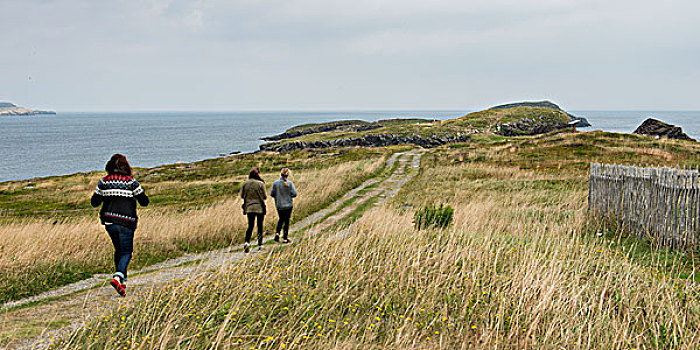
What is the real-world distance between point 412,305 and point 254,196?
22.6 feet

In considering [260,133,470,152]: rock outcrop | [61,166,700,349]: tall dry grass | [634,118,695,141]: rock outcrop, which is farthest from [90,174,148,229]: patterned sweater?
[260,133,470,152]: rock outcrop

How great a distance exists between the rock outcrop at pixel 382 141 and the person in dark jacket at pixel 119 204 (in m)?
75.3

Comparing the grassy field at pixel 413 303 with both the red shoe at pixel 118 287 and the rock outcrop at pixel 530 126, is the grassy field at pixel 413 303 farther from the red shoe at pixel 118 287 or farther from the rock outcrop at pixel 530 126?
the rock outcrop at pixel 530 126

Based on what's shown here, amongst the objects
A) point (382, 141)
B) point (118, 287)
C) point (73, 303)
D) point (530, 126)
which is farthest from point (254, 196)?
point (530, 126)

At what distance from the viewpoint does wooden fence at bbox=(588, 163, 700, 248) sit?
9.38m

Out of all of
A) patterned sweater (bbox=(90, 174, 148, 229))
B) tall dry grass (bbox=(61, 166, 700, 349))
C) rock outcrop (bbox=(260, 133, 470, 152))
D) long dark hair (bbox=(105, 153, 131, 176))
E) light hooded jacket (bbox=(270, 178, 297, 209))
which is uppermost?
long dark hair (bbox=(105, 153, 131, 176))

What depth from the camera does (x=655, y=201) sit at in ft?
33.9

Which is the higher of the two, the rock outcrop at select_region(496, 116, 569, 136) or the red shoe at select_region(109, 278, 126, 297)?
the rock outcrop at select_region(496, 116, 569, 136)

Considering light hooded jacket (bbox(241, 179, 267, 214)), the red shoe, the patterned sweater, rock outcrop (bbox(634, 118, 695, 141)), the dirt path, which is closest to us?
the dirt path

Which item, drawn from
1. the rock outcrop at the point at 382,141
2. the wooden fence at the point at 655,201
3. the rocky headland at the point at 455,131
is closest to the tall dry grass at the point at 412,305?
the wooden fence at the point at 655,201

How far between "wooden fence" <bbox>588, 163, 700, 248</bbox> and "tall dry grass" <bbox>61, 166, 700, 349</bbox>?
253 cm

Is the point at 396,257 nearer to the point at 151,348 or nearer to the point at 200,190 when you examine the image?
the point at 151,348

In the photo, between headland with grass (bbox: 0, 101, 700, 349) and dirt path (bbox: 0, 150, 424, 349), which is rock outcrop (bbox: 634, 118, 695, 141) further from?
dirt path (bbox: 0, 150, 424, 349)

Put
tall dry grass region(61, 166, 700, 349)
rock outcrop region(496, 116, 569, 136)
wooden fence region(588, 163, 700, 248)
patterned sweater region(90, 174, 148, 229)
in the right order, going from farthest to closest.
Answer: rock outcrop region(496, 116, 569, 136) < wooden fence region(588, 163, 700, 248) < patterned sweater region(90, 174, 148, 229) < tall dry grass region(61, 166, 700, 349)
